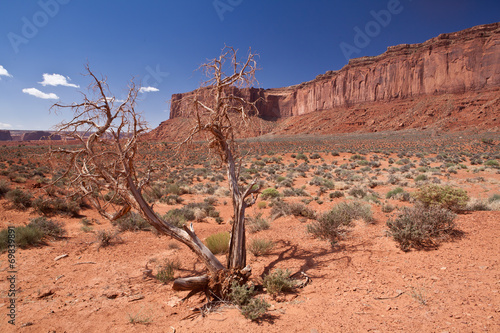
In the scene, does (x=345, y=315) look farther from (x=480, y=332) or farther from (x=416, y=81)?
(x=416, y=81)

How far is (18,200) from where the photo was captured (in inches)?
361

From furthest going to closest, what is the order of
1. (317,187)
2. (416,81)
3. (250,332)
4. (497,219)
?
(416,81)
(317,187)
(497,219)
(250,332)

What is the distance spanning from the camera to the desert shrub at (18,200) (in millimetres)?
9078

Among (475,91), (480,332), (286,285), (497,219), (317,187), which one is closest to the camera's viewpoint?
(480,332)

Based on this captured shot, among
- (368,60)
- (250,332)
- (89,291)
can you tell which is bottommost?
(89,291)

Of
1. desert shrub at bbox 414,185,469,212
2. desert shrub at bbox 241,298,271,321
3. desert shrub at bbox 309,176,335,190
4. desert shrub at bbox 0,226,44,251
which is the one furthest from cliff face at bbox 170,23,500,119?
desert shrub at bbox 241,298,271,321

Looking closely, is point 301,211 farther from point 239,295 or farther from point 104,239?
point 104,239

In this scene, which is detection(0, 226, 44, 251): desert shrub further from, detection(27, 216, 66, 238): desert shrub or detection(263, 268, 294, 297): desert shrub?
detection(263, 268, 294, 297): desert shrub

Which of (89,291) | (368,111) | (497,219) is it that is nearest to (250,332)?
(89,291)

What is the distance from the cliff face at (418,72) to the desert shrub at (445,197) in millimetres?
46834

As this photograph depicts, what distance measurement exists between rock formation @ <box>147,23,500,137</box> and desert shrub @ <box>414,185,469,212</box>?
4683 centimetres

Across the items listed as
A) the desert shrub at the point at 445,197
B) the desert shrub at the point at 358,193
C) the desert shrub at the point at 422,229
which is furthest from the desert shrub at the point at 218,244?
the desert shrub at the point at 358,193

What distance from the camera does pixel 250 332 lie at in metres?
3.01

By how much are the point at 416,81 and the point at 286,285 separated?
88.2 meters
